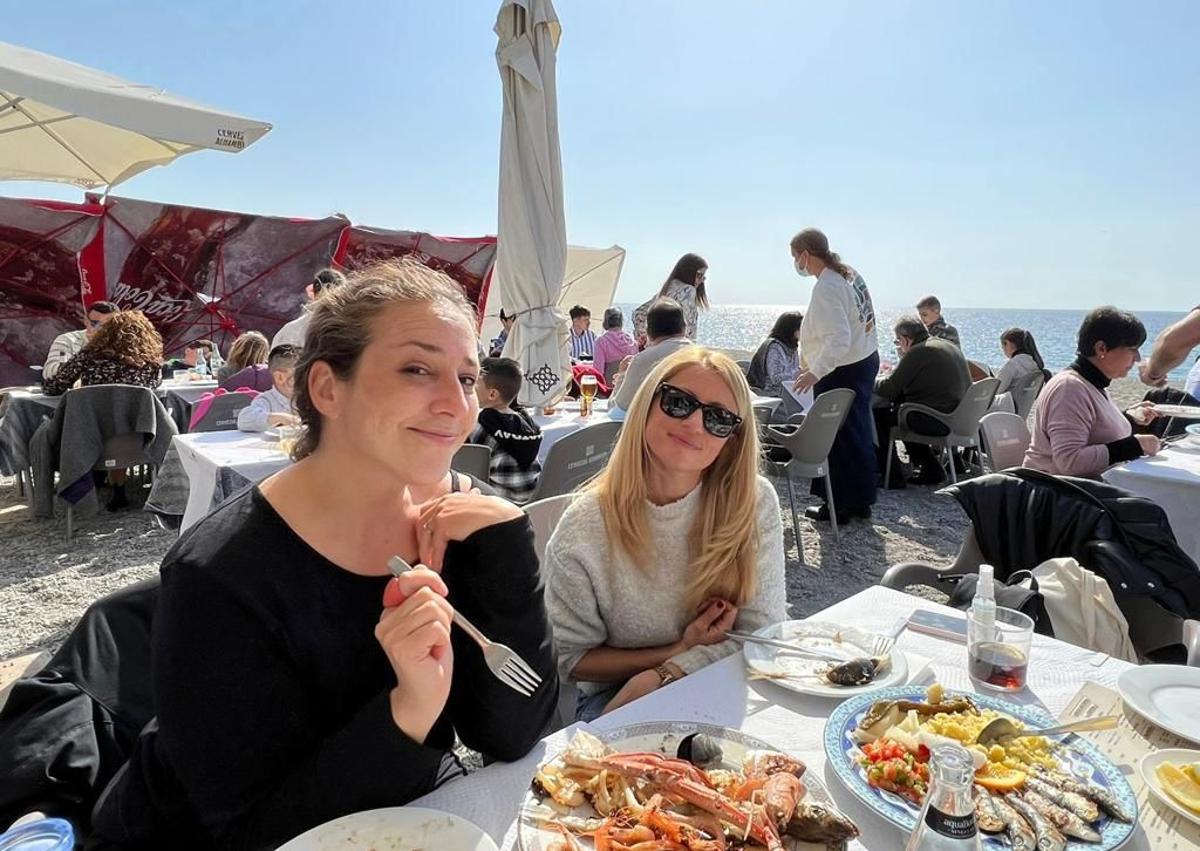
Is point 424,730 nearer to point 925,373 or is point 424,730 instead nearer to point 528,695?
point 528,695

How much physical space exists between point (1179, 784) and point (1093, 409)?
3304 mm

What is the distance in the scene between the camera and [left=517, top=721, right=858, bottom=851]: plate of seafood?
2.99 ft

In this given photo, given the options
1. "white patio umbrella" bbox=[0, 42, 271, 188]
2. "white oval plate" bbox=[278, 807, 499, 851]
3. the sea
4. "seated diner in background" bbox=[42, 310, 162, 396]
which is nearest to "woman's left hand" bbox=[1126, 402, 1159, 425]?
the sea

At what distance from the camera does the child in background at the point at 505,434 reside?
3711mm

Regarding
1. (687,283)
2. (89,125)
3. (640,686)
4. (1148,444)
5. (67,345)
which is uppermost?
(89,125)

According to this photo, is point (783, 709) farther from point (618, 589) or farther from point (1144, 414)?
point (1144, 414)

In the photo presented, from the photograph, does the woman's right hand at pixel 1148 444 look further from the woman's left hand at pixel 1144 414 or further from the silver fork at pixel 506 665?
the silver fork at pixel 506 665

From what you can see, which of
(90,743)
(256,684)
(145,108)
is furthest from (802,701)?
(145,108)

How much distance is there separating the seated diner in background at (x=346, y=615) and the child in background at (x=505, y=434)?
2.39 meters

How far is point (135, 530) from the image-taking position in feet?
17.6

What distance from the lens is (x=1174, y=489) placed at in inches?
134

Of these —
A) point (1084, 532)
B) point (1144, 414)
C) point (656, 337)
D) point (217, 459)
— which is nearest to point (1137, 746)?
point (1084, 532)

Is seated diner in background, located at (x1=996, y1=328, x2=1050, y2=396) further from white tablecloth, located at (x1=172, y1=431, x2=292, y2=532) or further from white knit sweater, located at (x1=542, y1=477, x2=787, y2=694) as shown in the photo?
white tablecloth, located at (x1=172, y1=431, x2=292, y2=532)

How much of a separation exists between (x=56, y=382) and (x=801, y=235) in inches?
256
